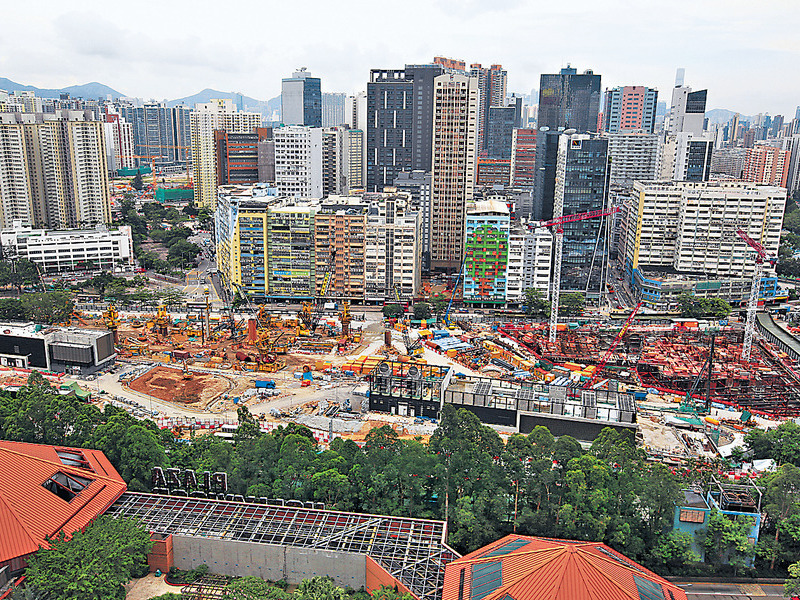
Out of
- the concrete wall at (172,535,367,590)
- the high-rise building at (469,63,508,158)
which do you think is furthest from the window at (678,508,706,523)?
the high-rise building at (469,63,508,158)

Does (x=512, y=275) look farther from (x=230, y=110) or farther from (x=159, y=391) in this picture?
(x=230, y=110)

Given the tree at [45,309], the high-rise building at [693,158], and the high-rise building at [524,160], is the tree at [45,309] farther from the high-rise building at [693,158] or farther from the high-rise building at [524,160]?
the high-rise building at [693,158]

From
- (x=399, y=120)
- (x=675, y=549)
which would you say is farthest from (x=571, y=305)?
(x=399, y=120)

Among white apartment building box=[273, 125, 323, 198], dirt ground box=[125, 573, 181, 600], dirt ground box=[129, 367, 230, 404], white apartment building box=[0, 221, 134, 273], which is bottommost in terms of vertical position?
dirt ground box=[129, 367, 230, 404]

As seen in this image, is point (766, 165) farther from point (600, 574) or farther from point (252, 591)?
point (252, 591)

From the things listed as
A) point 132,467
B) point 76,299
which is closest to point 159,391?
point 132,467

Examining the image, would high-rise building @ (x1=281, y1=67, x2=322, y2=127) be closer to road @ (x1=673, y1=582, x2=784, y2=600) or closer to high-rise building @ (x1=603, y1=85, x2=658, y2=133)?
high-rise building @ (x1=603, y1=85, x2=658, y2=133)
